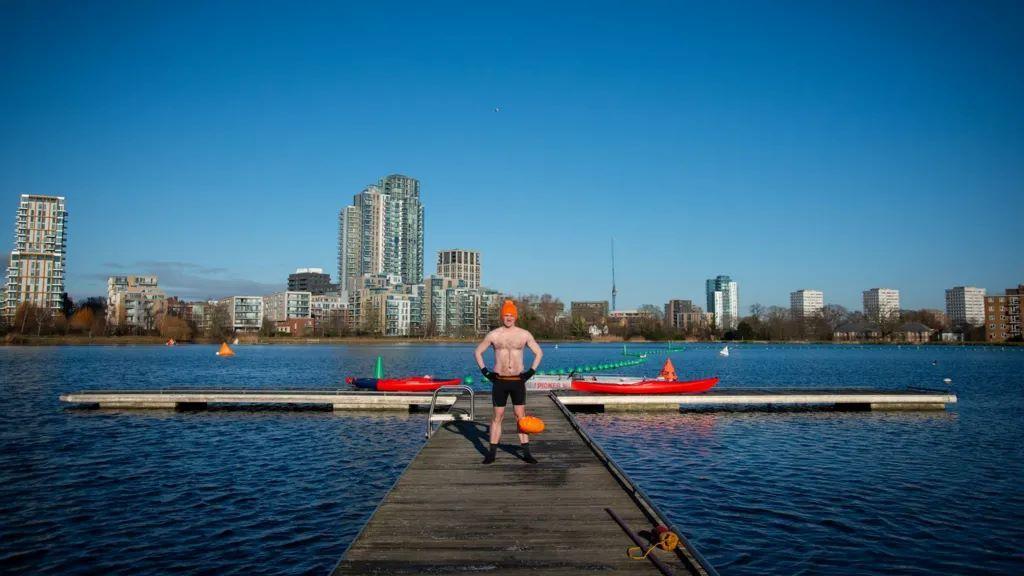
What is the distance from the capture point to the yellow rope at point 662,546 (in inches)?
266

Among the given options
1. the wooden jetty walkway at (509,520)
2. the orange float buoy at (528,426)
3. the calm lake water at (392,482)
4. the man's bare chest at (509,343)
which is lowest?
the calm lake water at (392,482)

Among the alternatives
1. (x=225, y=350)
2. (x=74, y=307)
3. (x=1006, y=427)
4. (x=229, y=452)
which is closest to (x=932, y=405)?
(x=1006, y=427)

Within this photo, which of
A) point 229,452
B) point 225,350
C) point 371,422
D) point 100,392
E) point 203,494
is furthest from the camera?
point 225,350

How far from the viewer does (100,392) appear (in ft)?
97.2

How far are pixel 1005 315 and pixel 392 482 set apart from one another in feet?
614

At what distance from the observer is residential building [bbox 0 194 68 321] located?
17800 centimetres

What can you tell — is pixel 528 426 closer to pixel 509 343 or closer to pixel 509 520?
pixel 509 343

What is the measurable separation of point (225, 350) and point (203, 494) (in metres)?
79.6

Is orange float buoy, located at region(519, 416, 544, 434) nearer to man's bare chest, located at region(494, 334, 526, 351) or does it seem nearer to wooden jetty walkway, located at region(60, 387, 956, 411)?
man's bare chest, located at region(494, 334, 526, 351)

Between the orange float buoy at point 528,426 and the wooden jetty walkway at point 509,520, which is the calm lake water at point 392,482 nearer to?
the wooden jetty walkway at point 509,520

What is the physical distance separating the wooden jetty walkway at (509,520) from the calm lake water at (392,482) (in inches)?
110

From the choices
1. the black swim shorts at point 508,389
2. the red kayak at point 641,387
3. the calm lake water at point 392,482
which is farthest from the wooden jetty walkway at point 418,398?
the black swim shorts at point 508,389

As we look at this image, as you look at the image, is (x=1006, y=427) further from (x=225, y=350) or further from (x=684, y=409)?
(x=225, y=350)

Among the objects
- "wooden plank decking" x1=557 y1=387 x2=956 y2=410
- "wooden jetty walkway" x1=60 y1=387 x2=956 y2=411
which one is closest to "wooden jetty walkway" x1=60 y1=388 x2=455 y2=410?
"wooden jetty walkway" x1=60 y1=387 x2=956 y2=411
